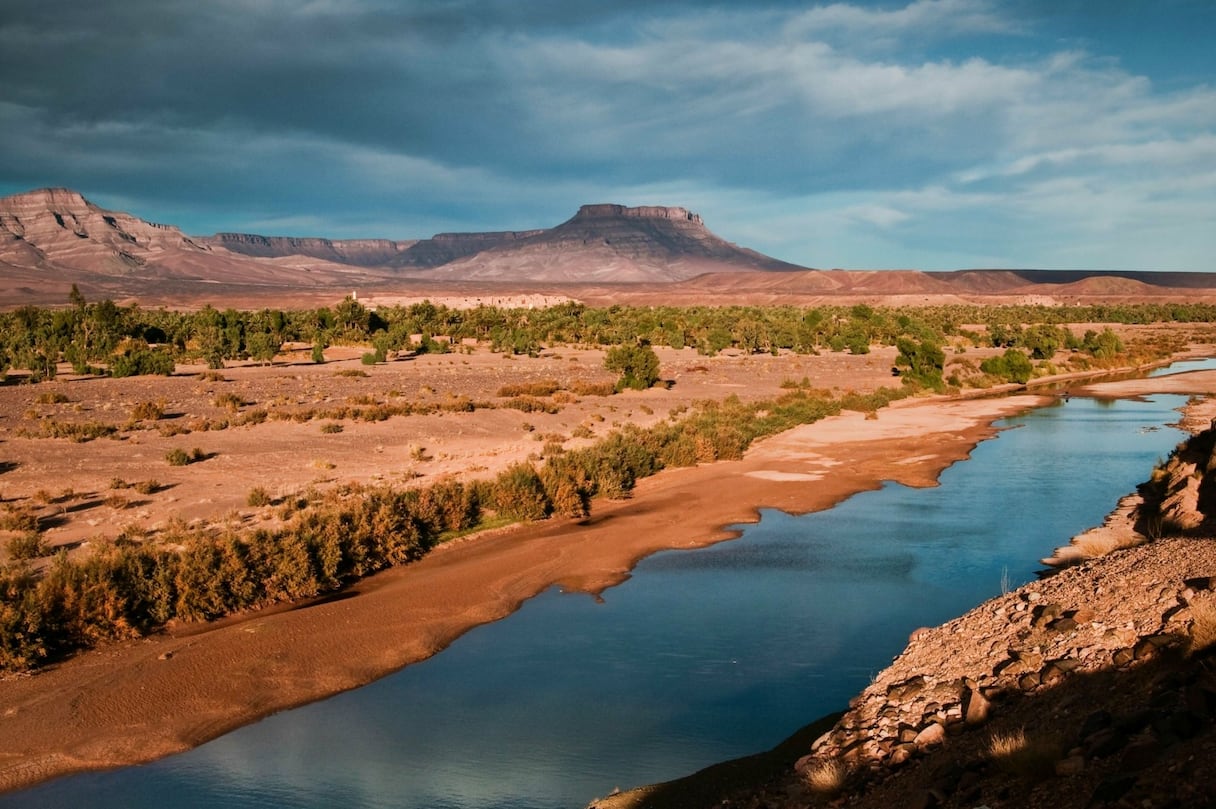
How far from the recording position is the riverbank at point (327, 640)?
10062 mm

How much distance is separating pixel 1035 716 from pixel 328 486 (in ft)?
52.1

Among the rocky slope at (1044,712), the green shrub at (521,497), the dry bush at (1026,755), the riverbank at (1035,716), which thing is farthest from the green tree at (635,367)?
the dry bush at (1026,755)

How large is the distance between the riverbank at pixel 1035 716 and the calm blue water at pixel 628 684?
748 millimetres

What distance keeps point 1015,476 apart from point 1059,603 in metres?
14.7

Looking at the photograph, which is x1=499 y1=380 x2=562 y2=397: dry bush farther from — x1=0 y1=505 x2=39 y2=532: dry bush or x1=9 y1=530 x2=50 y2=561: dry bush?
x1=9 y1=530 x2=50 y2=561: dry bush

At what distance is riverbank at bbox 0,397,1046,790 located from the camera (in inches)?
396

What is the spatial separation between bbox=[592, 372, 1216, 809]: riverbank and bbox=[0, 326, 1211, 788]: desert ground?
5416 millimetres

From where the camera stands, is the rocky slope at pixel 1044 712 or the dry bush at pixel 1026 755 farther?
the dry bush at pixel 1026 755

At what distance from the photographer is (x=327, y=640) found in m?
12.7

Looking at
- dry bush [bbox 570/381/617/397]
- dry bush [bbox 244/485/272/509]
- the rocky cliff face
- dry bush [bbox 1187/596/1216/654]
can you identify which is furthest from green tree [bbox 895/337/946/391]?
dry bush [bbox 1187/596/1216/654]

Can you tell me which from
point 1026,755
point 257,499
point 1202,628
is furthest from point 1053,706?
point 257,499

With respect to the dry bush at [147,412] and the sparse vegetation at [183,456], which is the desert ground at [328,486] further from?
the dry bush at [147,412]

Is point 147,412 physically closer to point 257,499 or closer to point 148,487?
point 148,487

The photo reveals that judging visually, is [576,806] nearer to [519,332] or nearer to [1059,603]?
[1059,603]
